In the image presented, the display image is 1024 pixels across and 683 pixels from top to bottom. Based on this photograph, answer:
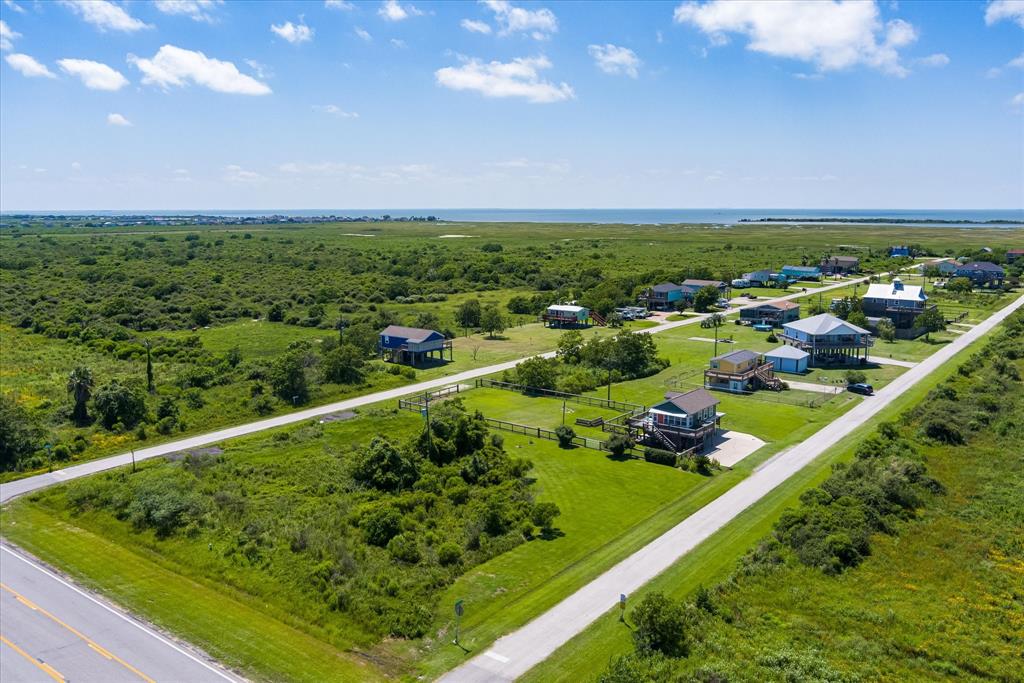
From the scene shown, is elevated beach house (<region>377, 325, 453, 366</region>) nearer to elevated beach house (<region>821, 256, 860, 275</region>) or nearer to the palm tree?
the palm tree

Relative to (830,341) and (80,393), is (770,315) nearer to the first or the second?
(830,341)

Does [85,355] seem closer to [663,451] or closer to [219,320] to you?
[219,320]

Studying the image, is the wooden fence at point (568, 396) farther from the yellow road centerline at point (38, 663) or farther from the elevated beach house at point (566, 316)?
the yellow road centerline at point (38, 663)

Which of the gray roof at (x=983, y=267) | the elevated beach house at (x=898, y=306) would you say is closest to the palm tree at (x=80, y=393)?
the elevated beach house at (x=898, y=306)

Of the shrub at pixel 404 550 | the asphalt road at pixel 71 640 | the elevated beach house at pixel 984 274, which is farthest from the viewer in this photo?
the elevated beach house at pixel 984 274

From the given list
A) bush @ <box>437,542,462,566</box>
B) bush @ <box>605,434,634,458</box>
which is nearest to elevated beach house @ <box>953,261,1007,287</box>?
bush @ <box>605,434,634,458</box>

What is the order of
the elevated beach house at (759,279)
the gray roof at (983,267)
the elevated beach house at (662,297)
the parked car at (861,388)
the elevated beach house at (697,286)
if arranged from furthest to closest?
the elevated beach house at (759,279) → the gray roof at (983,267) → the elevated beach house at (697,286) → the elevated beach house at (662,297) → the parked car at (861,388)
